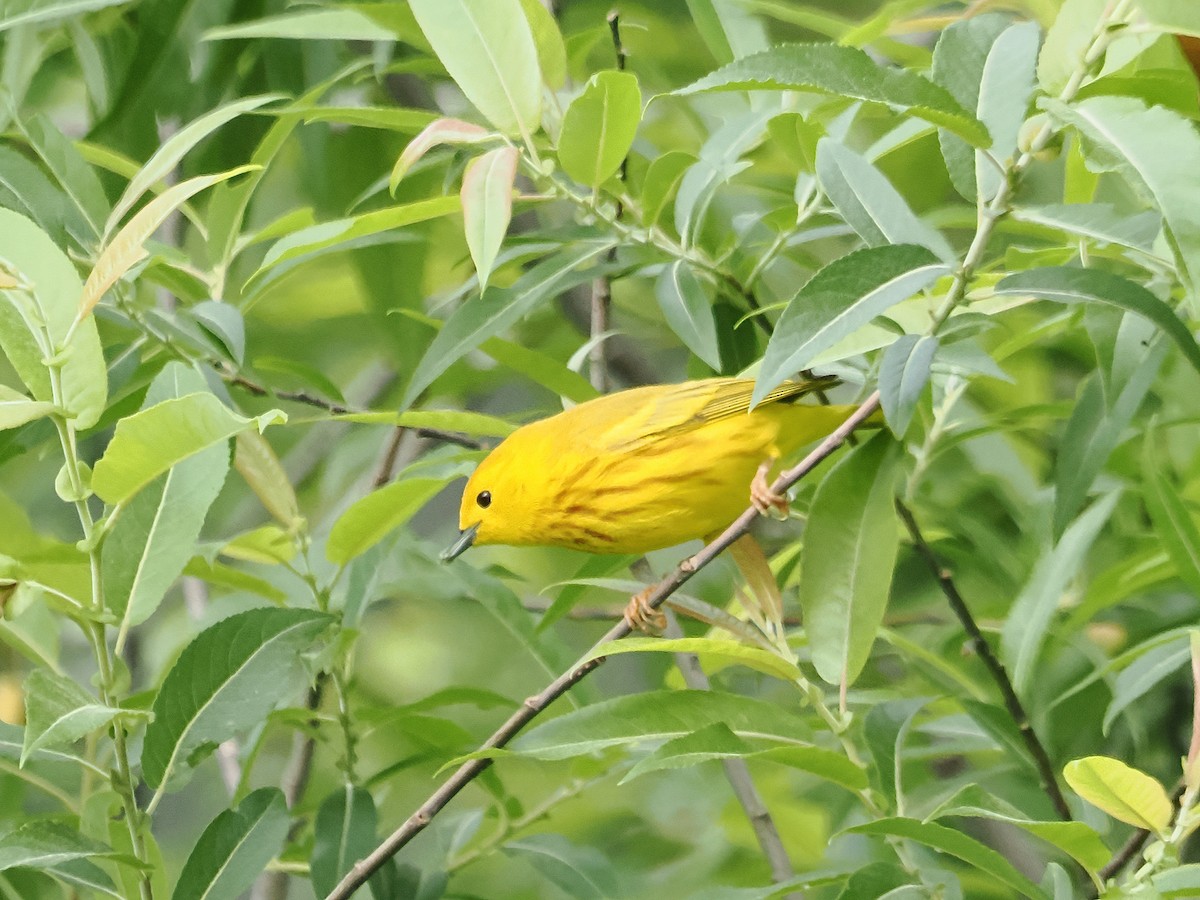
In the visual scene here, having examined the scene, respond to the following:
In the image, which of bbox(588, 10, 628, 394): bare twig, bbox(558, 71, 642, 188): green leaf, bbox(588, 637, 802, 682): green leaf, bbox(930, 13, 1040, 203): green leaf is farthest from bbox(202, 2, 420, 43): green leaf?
bbox(588, 637, 802, 682): green leaf

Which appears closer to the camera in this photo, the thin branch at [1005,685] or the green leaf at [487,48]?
the green leaf at [487,48]

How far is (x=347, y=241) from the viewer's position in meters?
1.83

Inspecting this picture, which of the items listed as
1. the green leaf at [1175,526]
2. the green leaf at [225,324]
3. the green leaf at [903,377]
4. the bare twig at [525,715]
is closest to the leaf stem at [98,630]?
the bare twig at [525,715]

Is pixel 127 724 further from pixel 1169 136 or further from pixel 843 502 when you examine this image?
pixel 1169 136

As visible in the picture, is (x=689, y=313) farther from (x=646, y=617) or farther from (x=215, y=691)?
(x=215, y=691)

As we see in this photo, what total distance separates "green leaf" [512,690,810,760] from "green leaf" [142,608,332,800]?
0.31m

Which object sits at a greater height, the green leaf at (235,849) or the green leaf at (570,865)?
the green leaf at (235,849)

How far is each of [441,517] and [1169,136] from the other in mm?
4241

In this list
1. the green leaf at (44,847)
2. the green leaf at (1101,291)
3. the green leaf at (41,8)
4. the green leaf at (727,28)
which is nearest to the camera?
the green leaf at (1101,291)

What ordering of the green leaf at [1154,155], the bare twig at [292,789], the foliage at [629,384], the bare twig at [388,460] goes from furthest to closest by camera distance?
the bare twig at [388,460] → the bare twig at [292,789] → the foliage at [629,384] → the green leaf at [1154,155]

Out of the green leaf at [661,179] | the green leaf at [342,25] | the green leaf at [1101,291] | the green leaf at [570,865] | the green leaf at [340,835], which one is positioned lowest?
the green leaf at [570,865]

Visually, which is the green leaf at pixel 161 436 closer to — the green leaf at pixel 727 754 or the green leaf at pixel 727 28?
the green leaf at pixel 727 754

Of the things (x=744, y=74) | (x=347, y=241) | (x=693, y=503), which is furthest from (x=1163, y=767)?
(x=744, y=74)

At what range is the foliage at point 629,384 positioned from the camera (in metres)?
1.21
